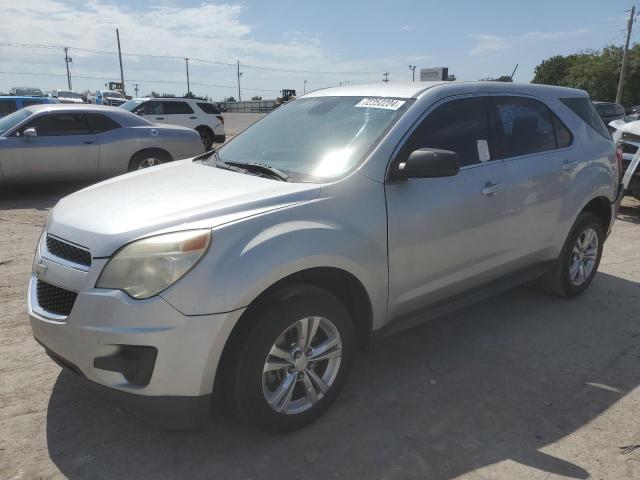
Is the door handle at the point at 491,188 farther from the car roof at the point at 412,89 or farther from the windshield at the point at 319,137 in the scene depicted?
the windshield at the point at 319,137

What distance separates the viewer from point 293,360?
277 cm

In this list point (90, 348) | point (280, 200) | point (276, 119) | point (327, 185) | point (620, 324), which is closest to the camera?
point (90, 348)

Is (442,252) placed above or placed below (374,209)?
below

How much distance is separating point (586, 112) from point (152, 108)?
571 inches

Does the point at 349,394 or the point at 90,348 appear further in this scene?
the point at 349,394

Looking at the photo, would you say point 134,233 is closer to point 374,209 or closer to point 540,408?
point 374,209

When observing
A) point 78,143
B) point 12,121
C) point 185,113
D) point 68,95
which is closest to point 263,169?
point 78,143

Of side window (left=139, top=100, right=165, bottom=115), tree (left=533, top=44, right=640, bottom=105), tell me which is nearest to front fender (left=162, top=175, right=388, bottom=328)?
side window (left=139, top=100, right=165, bottom=115)

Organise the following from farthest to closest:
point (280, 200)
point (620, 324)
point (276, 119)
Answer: point (620, 324)
point (276, 119)
point (280, 200)

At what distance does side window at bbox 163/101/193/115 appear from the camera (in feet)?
56.2

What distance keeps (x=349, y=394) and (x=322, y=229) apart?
1133 millimetres

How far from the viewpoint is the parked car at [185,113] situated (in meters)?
16.7

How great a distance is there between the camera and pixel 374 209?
3.01 metres

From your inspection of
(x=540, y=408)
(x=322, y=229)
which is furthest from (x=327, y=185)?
(x=540, y=408)
